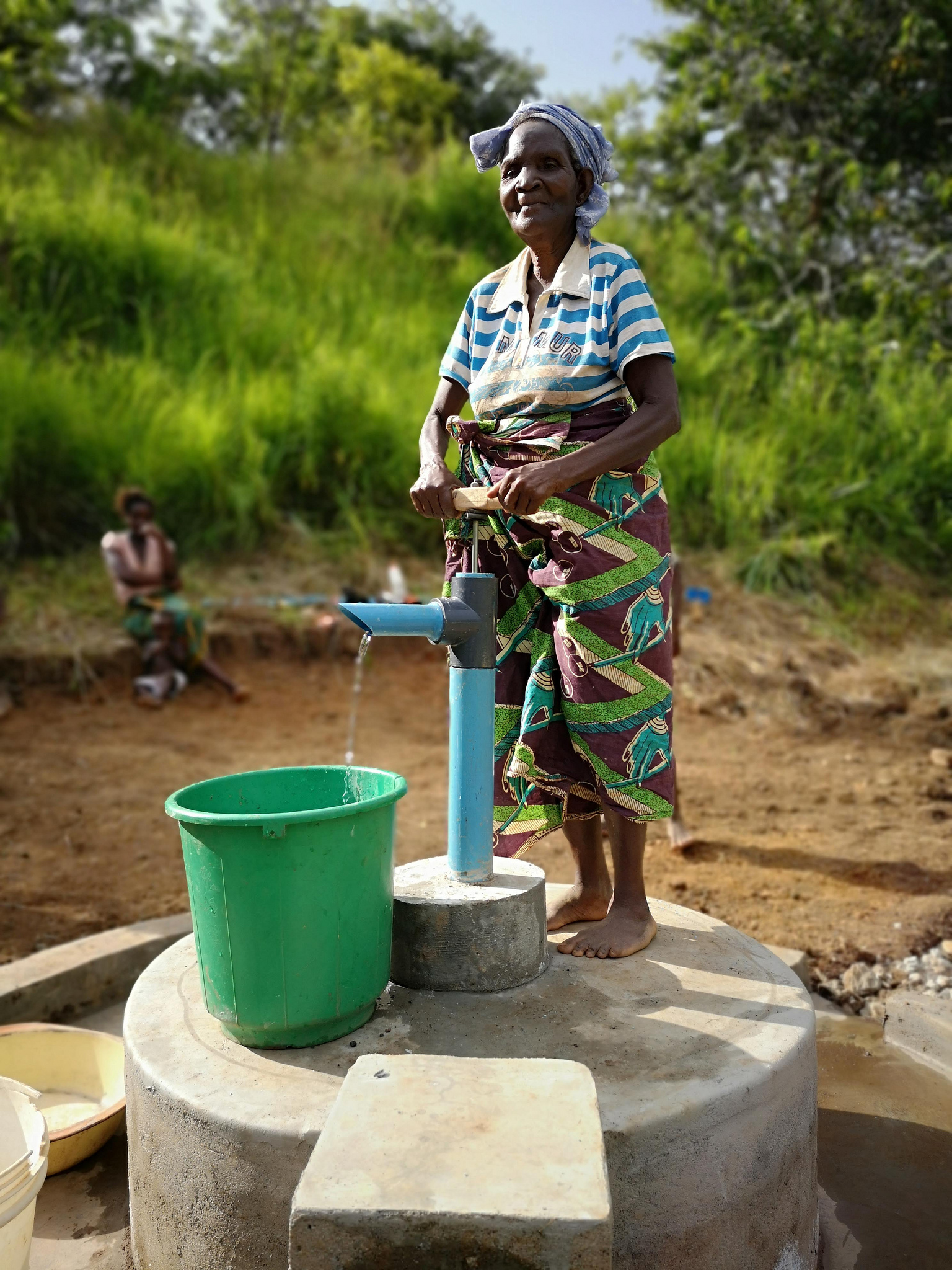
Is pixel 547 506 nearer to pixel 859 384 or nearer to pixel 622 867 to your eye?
pixel 622 867

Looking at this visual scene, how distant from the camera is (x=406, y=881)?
1937 mm

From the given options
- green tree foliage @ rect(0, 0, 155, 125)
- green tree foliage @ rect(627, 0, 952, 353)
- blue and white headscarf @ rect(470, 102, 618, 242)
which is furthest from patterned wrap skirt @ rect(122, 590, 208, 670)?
green tree foliage @ rect(0, 0, 155, 125)

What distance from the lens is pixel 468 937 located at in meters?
1.79

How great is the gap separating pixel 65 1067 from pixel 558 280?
1933mm

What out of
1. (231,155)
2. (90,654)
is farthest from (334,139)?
(90,654)

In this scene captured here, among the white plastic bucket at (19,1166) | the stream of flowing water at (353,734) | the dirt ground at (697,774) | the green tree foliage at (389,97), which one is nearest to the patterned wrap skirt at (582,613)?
the stream of flowing water at (353,734)

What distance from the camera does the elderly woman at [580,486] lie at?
1.91 m

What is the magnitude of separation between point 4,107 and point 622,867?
1186 centimetres

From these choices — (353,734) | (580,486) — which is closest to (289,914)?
(580,486)

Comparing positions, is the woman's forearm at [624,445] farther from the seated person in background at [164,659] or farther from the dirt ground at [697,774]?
the seated person in background at [164,659]

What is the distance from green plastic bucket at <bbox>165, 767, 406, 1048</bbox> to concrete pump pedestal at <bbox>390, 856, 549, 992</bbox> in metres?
0.13

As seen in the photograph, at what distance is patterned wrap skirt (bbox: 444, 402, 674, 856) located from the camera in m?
1.93

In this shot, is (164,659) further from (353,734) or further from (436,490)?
(436,490)

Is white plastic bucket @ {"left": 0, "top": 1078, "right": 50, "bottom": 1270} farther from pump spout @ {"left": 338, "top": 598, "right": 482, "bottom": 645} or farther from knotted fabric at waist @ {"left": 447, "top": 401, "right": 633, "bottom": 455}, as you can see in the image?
knotted fabric at waist @ {"left": 447, "top": 401, "right": 633, "bottom": 455}
